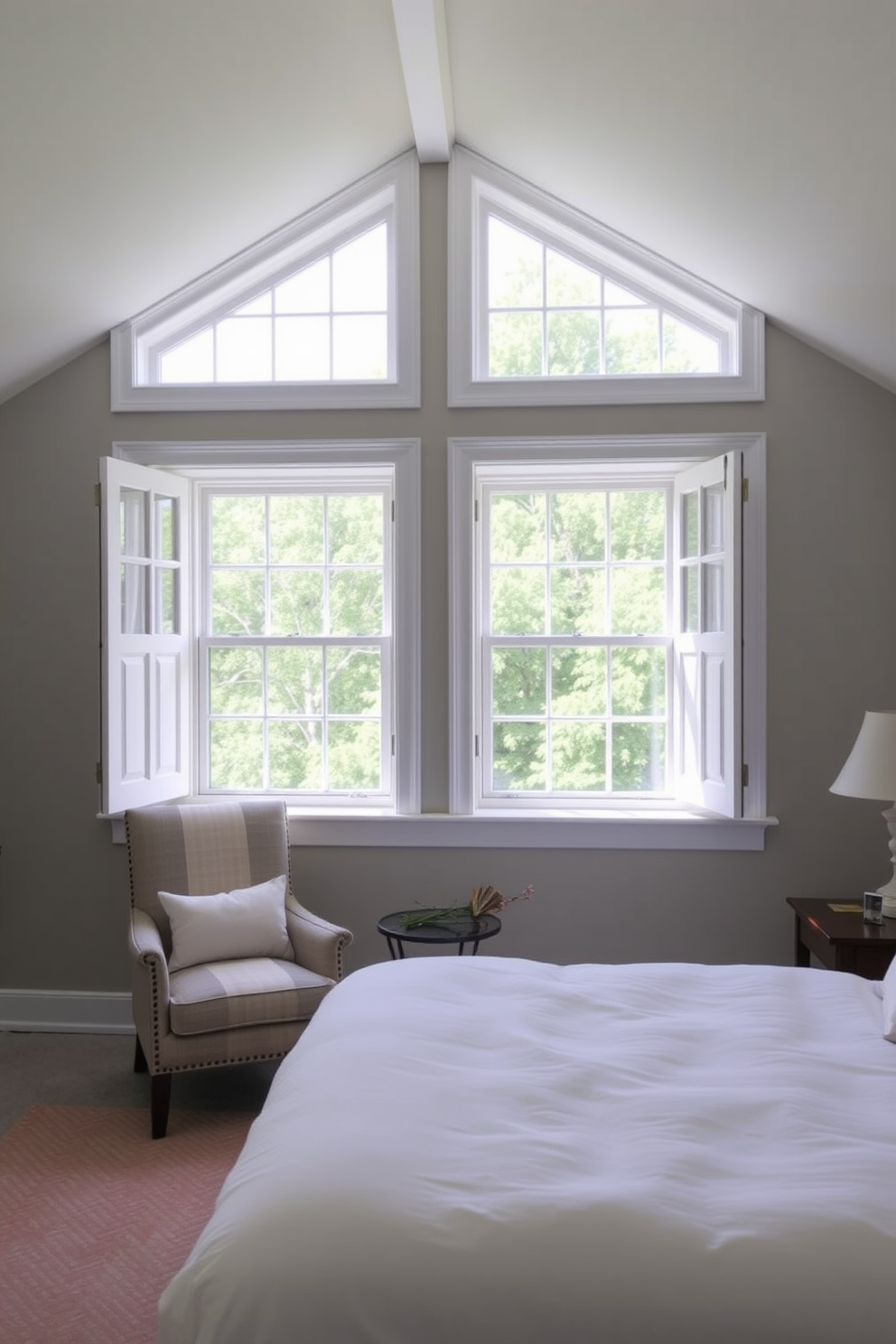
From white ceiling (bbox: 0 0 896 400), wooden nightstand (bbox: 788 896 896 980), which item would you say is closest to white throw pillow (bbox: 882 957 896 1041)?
wooden nightstand (bbox: 788 896 896 980)

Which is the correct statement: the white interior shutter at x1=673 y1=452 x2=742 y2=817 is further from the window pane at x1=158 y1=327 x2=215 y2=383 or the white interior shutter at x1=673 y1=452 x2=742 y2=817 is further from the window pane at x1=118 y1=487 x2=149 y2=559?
the window pane at x1=118 y1=487 x2=149 y2=559

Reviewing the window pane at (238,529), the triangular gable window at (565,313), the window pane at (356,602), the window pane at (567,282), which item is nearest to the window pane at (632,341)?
the triangular gable window at (565,313)

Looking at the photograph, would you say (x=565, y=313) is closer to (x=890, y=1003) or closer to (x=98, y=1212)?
(x=890, y=1003)

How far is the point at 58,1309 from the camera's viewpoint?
2672mm

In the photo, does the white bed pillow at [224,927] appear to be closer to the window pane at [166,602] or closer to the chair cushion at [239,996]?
the chair cushion at [239,996]

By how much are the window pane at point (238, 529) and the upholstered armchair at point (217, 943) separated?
1.15m

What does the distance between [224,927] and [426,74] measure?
306 cm

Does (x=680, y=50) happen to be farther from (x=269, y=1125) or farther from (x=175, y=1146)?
(x=175, y=1146)

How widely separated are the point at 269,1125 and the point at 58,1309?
1068 mm

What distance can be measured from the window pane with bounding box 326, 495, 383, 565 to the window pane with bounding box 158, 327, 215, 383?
0.75 meters

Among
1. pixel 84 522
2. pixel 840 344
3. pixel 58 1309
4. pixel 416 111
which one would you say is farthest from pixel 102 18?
pixel 58 1309

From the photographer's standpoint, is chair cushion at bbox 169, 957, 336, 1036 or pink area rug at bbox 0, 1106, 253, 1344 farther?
chair cushion at bbox 169, 957, 336, 1036

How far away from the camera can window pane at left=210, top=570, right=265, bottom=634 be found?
492 centimetres

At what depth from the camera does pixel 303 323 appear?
15.4 feet
